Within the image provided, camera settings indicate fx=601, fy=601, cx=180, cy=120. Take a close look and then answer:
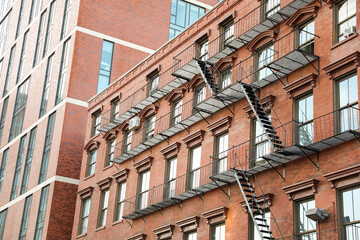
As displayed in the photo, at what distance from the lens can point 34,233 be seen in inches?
1663

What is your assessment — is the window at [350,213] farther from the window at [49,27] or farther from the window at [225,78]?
the window at [49,27]

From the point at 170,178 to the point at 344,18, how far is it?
493 inches

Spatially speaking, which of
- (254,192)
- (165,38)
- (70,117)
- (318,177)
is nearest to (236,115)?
(254,192)

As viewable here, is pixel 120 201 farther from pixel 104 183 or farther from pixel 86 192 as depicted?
pixel 86 192

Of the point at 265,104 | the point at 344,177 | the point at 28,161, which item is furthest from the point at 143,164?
the point at 28,161

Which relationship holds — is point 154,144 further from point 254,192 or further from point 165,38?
point 165,38

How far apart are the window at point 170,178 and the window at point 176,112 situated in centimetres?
210

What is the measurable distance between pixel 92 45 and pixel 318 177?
2859 centimetres

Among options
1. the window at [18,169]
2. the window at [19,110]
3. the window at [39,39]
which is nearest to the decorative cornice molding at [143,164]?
the window at [18,169]

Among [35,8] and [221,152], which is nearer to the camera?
[221,152]

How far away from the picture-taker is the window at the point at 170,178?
2980 centimetres

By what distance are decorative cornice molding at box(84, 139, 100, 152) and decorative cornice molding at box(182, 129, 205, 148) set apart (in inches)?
403

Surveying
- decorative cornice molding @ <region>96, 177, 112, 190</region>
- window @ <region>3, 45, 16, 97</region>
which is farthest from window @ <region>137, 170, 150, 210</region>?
window @ <region>3, 45, 16, 97</region>

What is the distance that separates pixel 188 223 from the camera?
27.5 m
